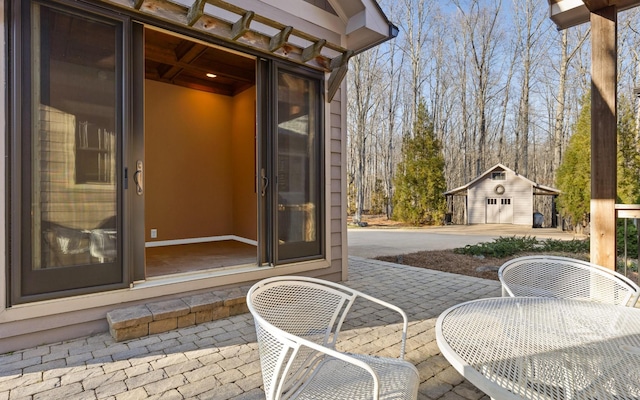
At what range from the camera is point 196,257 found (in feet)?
15.0

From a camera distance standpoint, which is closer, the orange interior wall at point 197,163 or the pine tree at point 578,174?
the orange interior wall at point 197,163

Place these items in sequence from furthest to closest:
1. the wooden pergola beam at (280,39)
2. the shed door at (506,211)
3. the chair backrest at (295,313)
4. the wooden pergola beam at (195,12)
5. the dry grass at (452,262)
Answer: the shed door at (506,211) → the dry grass at (452,262) → the wooden pergola beam at (280,39) → the wooden pergola beam at (195,12) → the chair backrest at (295,313)

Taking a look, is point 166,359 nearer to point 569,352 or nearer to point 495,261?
point 569,352

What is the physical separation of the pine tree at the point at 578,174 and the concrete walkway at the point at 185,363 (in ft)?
36.1

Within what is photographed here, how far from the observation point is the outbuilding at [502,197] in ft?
50.8

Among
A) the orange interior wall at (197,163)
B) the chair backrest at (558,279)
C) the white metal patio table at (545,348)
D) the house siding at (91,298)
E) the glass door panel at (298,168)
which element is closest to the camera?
the white metal patio table at (545,348)

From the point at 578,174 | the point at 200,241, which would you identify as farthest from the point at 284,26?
the point at 578,174

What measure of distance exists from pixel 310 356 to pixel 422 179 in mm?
14682

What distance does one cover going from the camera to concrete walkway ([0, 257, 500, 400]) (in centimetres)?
194

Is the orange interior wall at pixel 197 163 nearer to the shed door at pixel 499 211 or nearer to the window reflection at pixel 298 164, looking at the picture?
the window reflection at pixel 298 164

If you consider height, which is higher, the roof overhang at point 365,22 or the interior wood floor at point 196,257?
the roof overhang at point 365,22

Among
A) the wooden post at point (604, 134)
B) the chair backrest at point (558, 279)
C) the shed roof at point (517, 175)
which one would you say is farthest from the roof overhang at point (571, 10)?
the shed roof at point (517, 175)

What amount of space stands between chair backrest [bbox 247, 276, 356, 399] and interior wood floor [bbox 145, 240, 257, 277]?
232 cm

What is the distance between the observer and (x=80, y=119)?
264cm
